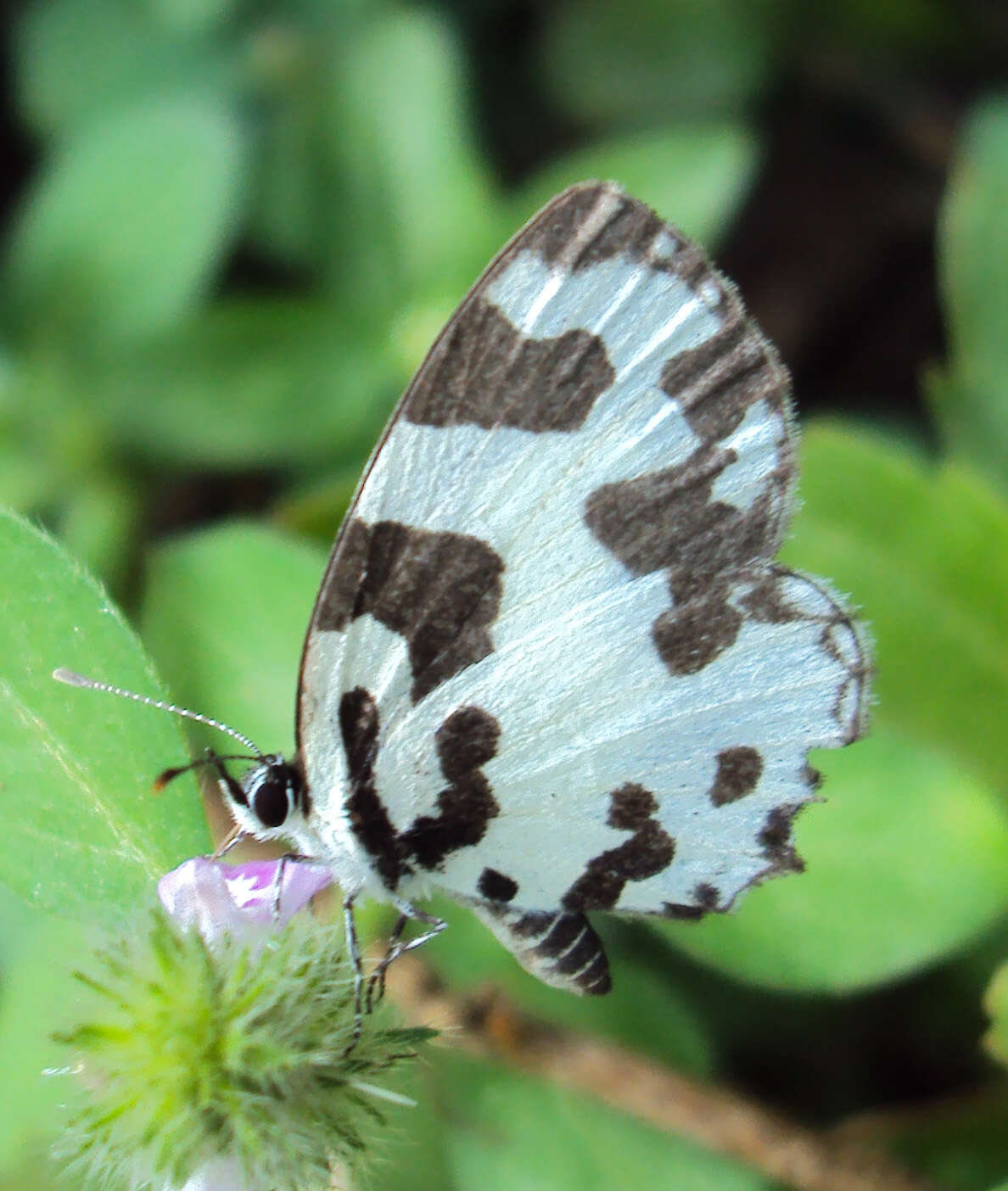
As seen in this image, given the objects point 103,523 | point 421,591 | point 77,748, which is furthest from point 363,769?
point 103,523

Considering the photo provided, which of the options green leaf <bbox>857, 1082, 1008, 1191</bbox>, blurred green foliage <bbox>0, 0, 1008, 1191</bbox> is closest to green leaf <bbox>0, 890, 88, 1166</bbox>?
blurred green foliage <bbox>0, 0, 1008, 1191</bbox>

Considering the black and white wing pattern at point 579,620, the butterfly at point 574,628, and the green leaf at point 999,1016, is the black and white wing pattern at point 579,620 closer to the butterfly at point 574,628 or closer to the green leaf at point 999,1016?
the butterfly at point 574,628

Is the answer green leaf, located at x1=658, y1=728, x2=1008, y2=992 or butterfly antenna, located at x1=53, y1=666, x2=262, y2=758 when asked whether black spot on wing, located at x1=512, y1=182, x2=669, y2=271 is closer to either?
butterfly antenna, located at x1=53, y1=666, x2=262, y2=758

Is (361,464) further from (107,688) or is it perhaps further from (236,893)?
(236,893)

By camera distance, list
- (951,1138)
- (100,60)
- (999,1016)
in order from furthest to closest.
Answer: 1. (100,60)
2. (951,1138)
3. (999,1016)

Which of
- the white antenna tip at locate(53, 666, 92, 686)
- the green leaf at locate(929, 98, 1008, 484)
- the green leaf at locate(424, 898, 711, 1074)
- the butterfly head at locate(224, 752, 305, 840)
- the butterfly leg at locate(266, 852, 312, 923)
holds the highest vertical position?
the white antenna tip at locate(53, 666, 92, 686)

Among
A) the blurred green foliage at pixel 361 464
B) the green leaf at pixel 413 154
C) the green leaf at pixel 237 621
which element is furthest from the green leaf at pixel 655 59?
the green leaf at pixel 237 621
